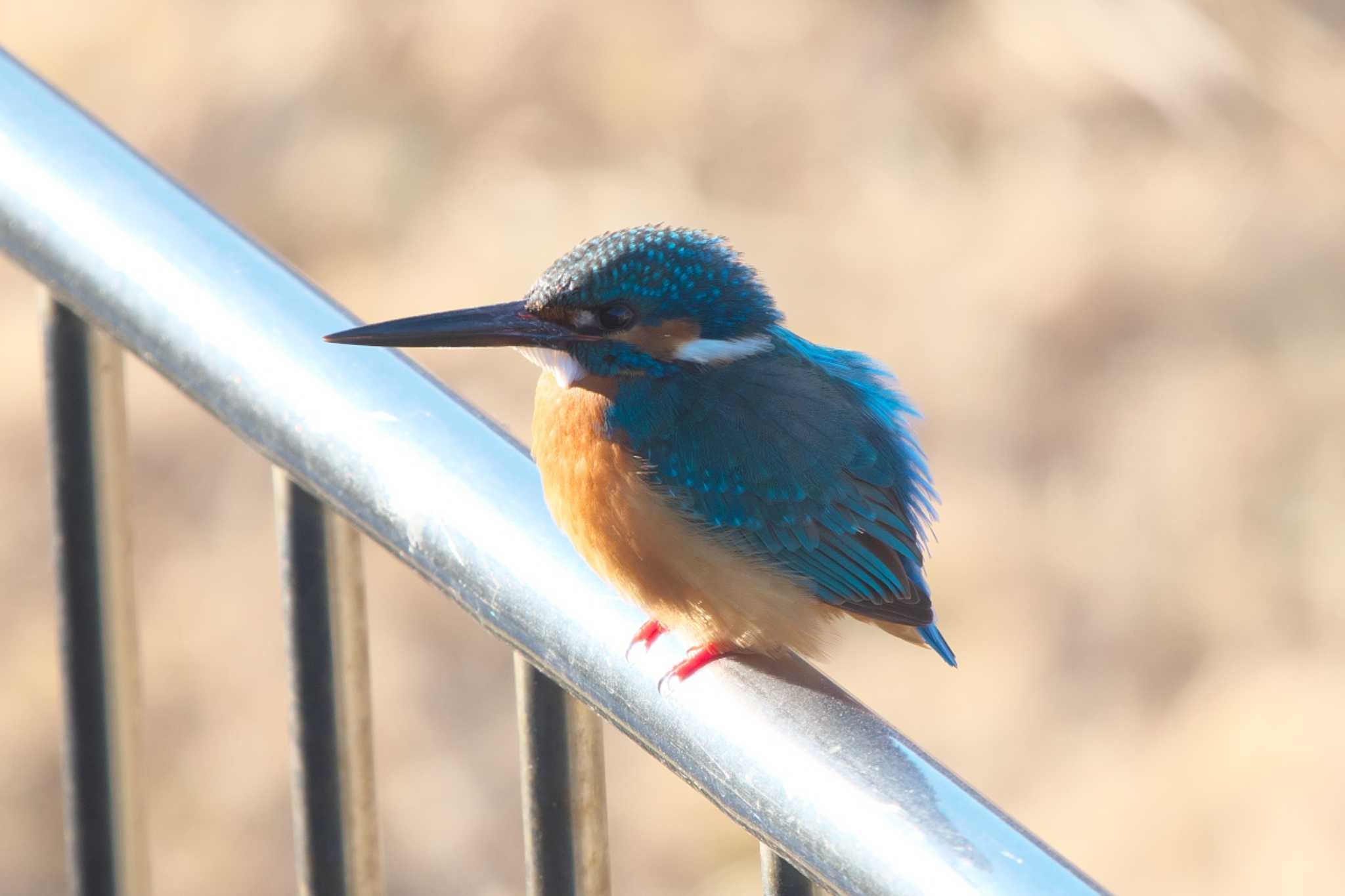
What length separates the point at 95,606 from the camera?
1.40m

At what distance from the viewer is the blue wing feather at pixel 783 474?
74.9 inches

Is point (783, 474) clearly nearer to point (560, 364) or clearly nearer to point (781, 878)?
point (560, 364)

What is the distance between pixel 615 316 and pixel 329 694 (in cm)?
71

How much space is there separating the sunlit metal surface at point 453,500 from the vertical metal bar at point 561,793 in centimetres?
6

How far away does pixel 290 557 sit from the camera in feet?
4.26

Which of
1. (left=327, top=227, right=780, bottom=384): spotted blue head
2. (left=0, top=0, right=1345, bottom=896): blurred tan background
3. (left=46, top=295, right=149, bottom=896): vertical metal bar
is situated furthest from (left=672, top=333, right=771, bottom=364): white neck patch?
(left=0, top=0, right=1345, bottom=896): blurred tan background

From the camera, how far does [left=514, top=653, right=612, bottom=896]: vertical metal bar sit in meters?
1.20

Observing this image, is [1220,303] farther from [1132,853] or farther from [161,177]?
[161,177]

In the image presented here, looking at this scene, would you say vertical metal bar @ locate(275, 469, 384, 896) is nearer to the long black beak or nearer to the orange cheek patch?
the long black beak

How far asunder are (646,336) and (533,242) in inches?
144

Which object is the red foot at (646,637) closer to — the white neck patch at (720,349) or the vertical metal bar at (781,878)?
the vertical metal bar at (781,878)

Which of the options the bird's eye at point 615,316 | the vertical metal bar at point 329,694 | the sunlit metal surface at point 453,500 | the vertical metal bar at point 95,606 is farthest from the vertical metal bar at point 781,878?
the bird's eye at point 615,316

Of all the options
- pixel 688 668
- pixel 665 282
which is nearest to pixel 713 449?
pixel 665 282

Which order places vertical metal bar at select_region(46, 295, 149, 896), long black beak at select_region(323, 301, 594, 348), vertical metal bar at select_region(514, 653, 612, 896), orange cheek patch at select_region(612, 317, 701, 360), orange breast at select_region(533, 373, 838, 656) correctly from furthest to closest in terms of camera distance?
orange cheek patch at select_region(612, 317, 701, 360)
orange breast at select_region(533, 373, 838, 656)
long black beak at select_region(323, 301, 594, 348)
vertical metal bar at select_region(46, 295, 149, 896)
vertical metal bar at select_region(514, 653, 612, 896)
